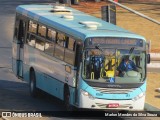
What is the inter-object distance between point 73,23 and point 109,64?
2.53 m

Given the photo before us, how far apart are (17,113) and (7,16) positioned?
101 ft

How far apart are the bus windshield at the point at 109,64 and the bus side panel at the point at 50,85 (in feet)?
5.28

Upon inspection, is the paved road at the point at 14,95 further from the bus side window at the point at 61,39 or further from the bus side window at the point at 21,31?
the bus side window at the point at 61,39

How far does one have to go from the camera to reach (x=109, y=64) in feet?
70.1

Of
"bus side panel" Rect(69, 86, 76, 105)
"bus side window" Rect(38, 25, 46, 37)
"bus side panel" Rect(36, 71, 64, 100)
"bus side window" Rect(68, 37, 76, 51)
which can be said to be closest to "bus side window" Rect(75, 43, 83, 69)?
"bus side window" Rect(68, 37, 76, 51)

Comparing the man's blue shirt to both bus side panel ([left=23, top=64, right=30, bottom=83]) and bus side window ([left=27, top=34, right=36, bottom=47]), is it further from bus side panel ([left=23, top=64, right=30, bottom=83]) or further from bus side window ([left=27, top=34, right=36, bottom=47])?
bus side panel ([left=23, top=64, right=30, bottom=83])

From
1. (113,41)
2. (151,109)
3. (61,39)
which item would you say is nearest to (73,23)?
(61,39)

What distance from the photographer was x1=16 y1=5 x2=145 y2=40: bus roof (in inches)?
850

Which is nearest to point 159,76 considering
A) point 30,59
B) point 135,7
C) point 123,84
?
point 30,59

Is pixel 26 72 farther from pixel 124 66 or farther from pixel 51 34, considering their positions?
pixel 124 66

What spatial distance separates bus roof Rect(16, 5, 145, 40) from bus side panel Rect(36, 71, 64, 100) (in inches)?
63.5

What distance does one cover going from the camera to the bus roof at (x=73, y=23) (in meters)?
21.6

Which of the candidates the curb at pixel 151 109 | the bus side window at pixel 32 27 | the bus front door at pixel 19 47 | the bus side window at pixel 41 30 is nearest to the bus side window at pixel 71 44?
the bus side window at pixel 41 30

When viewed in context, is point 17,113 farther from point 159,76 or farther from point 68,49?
point 159,76
